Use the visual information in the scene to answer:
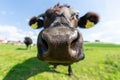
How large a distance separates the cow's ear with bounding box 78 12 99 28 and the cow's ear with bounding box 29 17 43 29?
189cm

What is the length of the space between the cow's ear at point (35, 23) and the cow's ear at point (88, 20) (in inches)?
74.4

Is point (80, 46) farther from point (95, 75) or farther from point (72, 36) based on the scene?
point (95, 75)

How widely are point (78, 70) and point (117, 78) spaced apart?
85.9 inches

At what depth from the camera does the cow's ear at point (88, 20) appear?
11.6 m

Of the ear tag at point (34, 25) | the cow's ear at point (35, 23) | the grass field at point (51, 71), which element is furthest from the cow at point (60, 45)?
the grass field at point (51, 71)

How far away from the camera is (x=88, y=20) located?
11859 millimetres

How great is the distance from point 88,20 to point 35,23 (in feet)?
8.26

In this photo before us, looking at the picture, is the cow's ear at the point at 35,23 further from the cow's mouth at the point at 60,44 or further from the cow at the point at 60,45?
the cow's mouth at the point at 60,44

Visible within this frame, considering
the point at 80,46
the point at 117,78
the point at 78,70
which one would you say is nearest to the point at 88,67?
the point at 78,70

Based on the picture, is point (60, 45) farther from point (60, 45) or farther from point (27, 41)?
point (27, 41)

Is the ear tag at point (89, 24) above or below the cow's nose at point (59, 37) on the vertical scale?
above

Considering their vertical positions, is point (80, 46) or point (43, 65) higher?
point (80, 46)

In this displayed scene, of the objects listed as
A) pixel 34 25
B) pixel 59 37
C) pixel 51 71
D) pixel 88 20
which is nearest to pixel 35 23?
pixel 34 25

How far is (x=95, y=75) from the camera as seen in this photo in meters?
14.1
